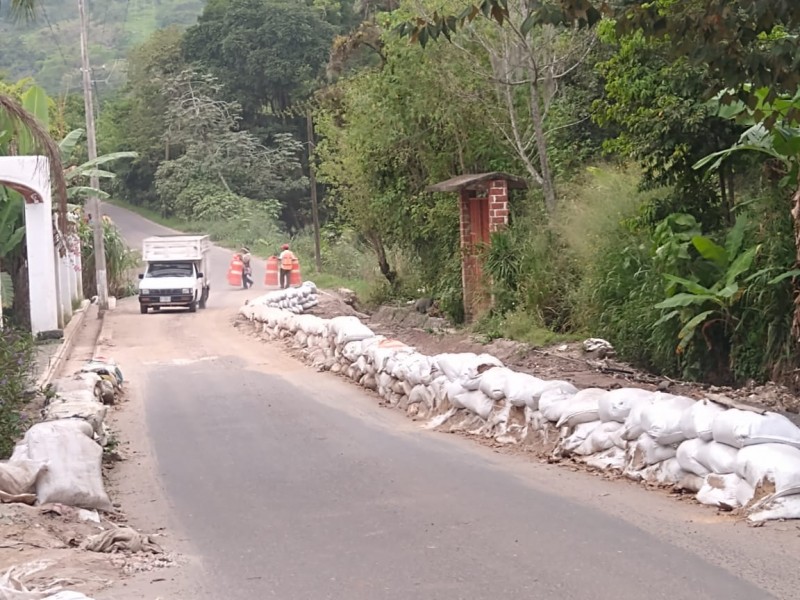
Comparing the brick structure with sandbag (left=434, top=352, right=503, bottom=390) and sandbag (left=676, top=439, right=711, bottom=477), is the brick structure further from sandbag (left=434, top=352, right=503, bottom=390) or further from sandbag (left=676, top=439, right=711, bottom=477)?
sandbag (left=676, top=439, right=711, bottom=477)

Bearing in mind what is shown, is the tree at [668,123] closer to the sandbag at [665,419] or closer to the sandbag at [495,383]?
the sandbag at [495,383]

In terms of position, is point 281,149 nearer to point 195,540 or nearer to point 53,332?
point 53,332

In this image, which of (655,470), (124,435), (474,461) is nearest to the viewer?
(655,470)

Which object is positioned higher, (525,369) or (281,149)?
(281,149)

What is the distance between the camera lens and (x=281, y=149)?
220 ft

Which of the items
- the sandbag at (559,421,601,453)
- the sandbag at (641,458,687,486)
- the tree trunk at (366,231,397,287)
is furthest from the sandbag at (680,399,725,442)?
the tree trunk at (366,231,397,287)

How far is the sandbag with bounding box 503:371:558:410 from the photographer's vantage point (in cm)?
1085

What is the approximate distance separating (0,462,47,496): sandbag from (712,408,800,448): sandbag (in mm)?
5217

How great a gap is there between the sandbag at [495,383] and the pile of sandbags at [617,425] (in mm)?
11

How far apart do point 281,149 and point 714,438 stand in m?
60.7

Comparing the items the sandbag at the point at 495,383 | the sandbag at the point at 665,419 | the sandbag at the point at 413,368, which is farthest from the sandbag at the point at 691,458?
the sandbag at the point at 413,368

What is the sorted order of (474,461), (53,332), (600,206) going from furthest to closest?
(53,332)
(600,206)
(474,461)

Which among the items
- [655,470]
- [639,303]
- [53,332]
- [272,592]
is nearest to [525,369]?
[639,303]

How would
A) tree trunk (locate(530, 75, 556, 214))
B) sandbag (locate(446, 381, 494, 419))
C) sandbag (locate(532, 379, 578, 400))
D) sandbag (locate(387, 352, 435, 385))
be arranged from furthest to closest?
tree trunk (locate(530, 75, 556, 214)) < sandbag (locate(387, 352, 435, 385)) < sandbag (locate(446, 381, 494, 419)) < sandbag (locate(532, 379, 578, 400))
